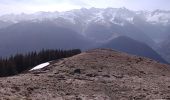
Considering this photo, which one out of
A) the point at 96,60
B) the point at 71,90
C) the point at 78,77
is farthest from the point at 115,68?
the point at 71,90

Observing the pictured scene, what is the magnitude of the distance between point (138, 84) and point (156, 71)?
16727 millimetres

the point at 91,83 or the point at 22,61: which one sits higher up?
the point at 91,83

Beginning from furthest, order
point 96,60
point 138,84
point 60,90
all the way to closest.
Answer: point 96,60
point 138,84
point 60,90

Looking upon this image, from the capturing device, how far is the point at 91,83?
47.1m

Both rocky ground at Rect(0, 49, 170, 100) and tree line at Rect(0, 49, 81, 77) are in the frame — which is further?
tree line at Rect(0, 49, 81, 77)

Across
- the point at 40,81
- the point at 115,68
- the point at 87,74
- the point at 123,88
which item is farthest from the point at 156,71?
the point at 40,81

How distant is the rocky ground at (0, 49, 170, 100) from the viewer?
128 feet

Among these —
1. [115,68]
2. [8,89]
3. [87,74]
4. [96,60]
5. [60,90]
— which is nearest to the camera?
[8,89]

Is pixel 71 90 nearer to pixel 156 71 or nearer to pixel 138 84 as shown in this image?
pixel 138 84

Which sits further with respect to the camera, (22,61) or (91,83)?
(22,61)

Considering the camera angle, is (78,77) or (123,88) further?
(78,77)

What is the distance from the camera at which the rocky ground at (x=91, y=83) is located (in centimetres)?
3903

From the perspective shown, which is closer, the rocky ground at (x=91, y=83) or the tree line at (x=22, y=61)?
the rocky ground at (x=91, y=83)

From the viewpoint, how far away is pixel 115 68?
199ft
